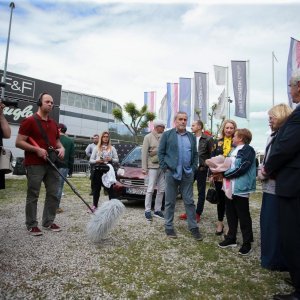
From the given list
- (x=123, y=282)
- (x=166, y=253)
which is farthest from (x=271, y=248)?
(x=123, y=282)

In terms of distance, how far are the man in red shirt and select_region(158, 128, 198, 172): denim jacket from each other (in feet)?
5.37

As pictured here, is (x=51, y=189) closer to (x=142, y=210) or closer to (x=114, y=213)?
(x=114, y=213)

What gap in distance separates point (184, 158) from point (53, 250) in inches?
91.5

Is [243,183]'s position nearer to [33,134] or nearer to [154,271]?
[154,271]

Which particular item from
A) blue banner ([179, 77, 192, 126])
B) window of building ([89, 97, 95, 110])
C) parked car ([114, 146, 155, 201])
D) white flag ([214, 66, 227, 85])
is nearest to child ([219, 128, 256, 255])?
parked car ([114, 146, 155, 201])

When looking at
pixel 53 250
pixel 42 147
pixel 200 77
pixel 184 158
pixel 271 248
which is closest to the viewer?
pixel 271 248

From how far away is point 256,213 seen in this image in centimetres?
712

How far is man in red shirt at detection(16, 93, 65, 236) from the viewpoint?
168 inches

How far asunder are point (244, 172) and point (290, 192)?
4.75ft

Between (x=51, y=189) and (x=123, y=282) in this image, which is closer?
(x=123, y=282)

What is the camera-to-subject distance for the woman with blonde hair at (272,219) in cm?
308

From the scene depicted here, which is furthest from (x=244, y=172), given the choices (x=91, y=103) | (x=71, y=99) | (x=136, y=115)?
(x=91, y=103)

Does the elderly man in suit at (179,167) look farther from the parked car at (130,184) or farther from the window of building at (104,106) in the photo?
the window of building at (104,106)

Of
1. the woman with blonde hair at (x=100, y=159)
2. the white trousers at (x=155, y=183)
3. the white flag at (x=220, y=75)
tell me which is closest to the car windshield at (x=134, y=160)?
the woman with blonde hair at (x=100, y=159)
